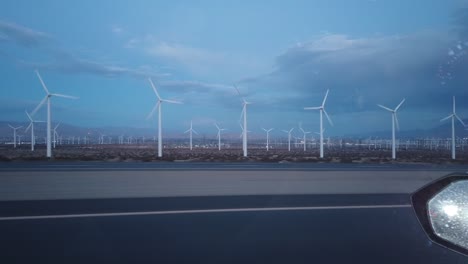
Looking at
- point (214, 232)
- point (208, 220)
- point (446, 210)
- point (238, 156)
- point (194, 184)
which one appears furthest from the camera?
point (238, 156)

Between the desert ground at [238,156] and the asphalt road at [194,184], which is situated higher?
the asphalt road at [194,184]

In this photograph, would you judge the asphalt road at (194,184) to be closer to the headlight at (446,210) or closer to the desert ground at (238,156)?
the headlight at (446,210)

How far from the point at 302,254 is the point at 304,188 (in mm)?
8262

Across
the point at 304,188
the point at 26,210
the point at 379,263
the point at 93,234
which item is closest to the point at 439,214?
the point at 379,263

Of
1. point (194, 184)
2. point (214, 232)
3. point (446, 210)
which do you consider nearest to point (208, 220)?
point (214, 232)

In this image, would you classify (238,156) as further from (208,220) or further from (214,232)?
(214,232)

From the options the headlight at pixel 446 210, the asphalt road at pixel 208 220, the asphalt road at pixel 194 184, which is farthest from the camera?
the asphalt road at pixel 194 184

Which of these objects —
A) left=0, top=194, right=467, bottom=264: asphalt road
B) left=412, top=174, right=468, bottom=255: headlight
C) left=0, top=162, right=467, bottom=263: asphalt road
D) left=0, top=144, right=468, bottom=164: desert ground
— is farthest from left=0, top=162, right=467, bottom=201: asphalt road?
left=0, top=144, right=468, bottom=164: desert ground

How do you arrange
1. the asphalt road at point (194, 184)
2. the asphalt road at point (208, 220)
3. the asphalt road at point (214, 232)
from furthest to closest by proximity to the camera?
the asphalt road at point (194, 184) < the asphalt road at point (208, 220) < the asphalt road at point (214, 232)

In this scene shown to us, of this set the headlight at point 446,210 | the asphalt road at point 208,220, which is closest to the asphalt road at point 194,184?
the asphalt road at point 208,220

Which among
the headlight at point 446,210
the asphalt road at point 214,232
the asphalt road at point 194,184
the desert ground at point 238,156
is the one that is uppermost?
the headlight at point 446,210

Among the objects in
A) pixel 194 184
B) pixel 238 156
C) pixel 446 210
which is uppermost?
pixel 446 210

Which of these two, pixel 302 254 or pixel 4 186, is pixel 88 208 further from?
pixel 302 254

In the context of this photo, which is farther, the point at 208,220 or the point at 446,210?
the point at 208,220
